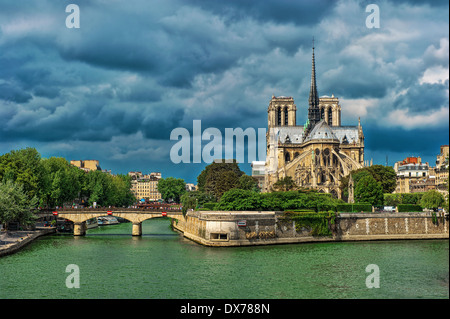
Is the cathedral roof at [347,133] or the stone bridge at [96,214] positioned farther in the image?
the cathedral roof at [347,133]

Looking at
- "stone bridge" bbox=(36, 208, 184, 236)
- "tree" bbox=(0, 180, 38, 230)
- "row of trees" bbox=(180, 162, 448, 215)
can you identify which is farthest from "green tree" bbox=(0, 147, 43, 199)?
"row of trees" bbox=(180, 162, 448, 215)

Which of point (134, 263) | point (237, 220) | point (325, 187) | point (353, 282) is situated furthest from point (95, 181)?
point (353, 282)

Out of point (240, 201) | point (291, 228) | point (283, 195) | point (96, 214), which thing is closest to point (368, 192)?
point (283, 195)

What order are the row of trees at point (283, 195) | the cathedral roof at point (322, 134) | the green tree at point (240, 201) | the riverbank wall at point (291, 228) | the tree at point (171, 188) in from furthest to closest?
the tree at point (171, 188) < the cathedral roof at point (322, 134) < the row of trees at point (283, 195) < the green tree at point (240, 201) < the riverbank wall at point (291, 228)

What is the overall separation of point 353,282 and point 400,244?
1041 inches

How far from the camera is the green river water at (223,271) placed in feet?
109

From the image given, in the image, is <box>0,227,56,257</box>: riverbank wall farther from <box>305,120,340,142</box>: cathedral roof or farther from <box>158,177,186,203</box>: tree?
<box>158,177,186,203</box>: tree

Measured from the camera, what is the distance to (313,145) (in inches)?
4796

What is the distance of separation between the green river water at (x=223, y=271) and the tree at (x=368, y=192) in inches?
935

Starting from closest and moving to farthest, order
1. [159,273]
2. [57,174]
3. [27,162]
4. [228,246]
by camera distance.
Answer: [159,273], [228,246], [27,162], [57,174]

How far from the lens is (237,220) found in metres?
59.1

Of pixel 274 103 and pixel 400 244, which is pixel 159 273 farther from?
pixel 274 103

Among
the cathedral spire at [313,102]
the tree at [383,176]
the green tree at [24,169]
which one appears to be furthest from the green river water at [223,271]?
the cathedral spire at [313,102]

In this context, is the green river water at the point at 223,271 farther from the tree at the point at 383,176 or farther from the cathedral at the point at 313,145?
the cathedral at the point at 313,145
